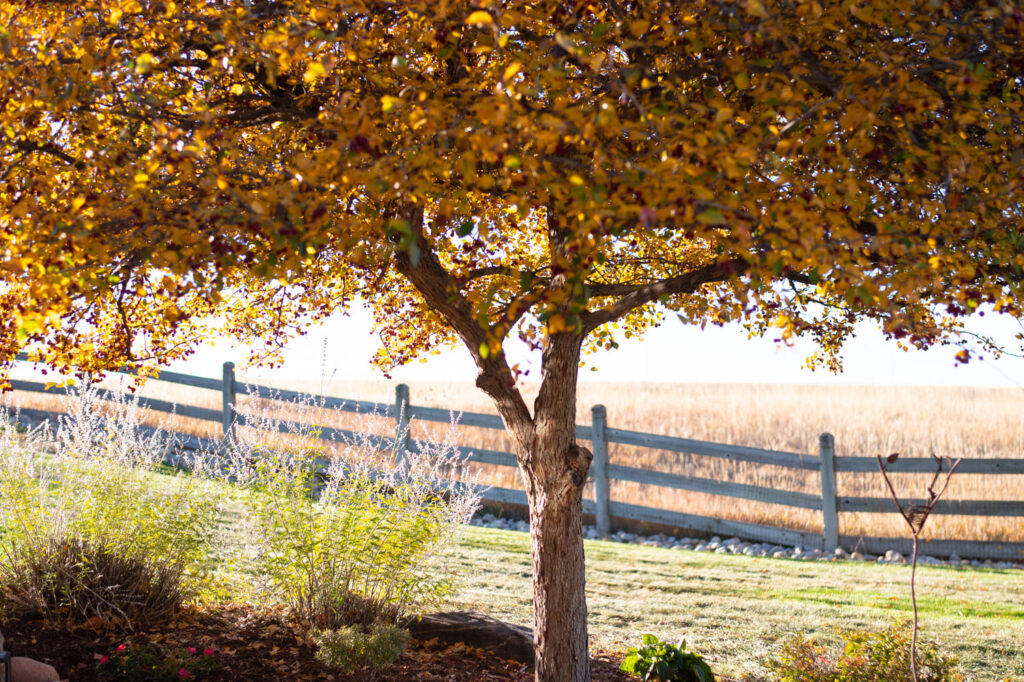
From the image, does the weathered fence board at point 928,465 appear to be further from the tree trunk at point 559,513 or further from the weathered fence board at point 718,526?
the tree trunk at point 559,513

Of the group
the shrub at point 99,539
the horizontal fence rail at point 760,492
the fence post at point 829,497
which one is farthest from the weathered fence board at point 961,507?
the shrub at point 99,539

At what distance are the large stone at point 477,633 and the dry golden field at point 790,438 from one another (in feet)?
4.35

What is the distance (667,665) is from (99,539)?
131 inches

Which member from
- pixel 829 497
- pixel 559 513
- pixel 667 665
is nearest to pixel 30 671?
pixel 559 513

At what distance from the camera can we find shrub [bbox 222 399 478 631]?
4.76 meters

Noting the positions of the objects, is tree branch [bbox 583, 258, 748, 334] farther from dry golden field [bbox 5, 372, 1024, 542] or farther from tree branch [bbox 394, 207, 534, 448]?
dry golden field [bbox 5, 372, 1024, 542]

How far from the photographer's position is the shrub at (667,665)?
4652 mm

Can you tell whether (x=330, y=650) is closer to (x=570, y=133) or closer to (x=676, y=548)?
(x=570, y=133)

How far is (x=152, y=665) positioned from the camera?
4.20 metres

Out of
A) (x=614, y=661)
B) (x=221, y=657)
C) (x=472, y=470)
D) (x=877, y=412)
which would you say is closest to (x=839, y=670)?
(x=614, y=661)

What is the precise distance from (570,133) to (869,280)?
3.11 ft

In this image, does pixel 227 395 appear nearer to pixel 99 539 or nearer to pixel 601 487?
pixel 601 487

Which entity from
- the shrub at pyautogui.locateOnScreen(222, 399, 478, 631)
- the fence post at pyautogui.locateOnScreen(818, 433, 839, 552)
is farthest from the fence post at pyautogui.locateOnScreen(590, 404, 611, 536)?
the shrub at pyautogui.locateOnScreen(222, 399, 478, 631)

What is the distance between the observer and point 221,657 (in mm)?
4555
